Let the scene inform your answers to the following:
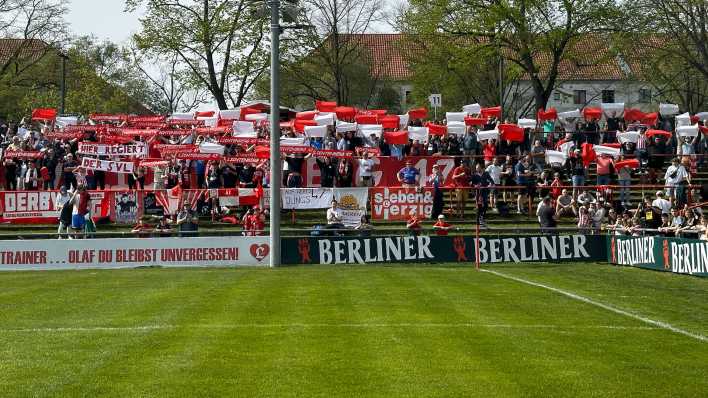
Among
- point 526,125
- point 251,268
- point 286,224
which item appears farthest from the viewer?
point 526,125

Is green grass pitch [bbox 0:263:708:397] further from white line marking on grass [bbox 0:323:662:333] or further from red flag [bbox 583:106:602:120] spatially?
red flag [bbox 583:106:602:120]

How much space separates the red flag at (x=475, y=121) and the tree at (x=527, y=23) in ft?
48.6

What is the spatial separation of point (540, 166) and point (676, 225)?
10.3 m

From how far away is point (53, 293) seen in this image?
1964 centimetres

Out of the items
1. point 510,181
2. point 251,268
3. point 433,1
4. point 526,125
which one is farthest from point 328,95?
point 251,268

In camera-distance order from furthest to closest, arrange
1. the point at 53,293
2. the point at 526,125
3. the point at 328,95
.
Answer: the point at 328,95 < the point at 526,125 < the point at 53,293

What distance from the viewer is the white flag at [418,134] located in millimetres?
40688

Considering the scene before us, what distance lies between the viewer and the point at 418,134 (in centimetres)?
4075

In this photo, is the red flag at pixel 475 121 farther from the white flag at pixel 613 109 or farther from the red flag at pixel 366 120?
the white flag at pixel 613 109

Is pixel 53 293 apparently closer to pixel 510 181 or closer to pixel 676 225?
pixel 676 225

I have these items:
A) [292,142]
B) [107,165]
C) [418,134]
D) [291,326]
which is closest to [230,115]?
[292,142]

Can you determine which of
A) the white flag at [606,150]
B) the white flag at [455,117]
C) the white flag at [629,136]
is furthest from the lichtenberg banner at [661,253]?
the white flag at [455,117]

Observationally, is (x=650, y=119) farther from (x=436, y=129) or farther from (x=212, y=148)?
(x=212, y=148)

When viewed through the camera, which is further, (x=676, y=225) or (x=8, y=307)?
(x=676, y=225)
